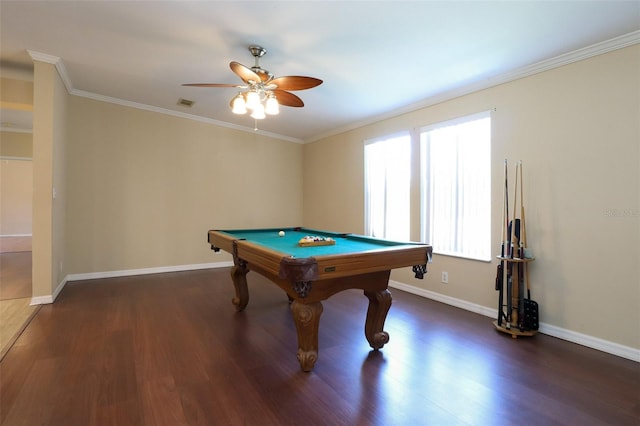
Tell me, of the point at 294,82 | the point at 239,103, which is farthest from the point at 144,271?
the point at 294,82

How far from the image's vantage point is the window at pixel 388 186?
13.4 feet

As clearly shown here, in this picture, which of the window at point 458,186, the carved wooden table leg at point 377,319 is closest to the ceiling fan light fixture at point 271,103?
the carved wooden table leg at point 377,319

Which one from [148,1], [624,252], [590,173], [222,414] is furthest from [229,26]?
[624,252]

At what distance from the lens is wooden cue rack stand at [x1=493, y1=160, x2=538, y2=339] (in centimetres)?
263

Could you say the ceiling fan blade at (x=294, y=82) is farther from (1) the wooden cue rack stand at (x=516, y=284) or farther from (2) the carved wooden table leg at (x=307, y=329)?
(1) the wooden cue rack stand at (x=516, y=284)

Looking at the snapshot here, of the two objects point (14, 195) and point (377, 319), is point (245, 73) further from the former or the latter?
point (14, 195)

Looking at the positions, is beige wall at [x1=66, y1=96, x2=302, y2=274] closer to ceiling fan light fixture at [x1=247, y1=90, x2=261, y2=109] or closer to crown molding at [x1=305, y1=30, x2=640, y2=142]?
Result: crown molding at [x1=305, y1=30, x2=640, y2=142]

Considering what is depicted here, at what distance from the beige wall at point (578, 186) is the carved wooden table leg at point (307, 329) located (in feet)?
6.92

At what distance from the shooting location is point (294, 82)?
97.7 inches

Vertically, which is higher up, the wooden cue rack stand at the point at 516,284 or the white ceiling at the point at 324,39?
the white ceiling at the point at 324,39

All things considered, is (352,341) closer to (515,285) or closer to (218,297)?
(515,285)

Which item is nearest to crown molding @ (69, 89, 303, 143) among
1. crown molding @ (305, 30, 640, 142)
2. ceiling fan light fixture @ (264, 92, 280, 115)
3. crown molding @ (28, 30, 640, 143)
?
crown molding @ (28, 30, 640, 143)

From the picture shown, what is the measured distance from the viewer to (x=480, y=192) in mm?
3234

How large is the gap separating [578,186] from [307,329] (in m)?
2.55
